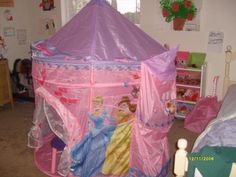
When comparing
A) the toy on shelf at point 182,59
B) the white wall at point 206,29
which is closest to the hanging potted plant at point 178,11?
the white wall at point 206,29

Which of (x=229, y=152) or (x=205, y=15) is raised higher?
(x=205, y=15)

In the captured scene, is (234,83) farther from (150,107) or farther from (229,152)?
(229,152)

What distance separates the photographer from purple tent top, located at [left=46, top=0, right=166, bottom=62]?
7.11 ft

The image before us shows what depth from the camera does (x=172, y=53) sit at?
2.14 m

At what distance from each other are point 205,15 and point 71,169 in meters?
2.38

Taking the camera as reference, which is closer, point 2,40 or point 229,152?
point 229,152

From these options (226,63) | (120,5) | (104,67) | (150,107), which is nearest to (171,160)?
(150,107)

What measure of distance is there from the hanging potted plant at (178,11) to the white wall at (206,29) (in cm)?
10

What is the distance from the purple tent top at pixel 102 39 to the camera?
2168 mm

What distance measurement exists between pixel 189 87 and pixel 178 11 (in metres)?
0.95
